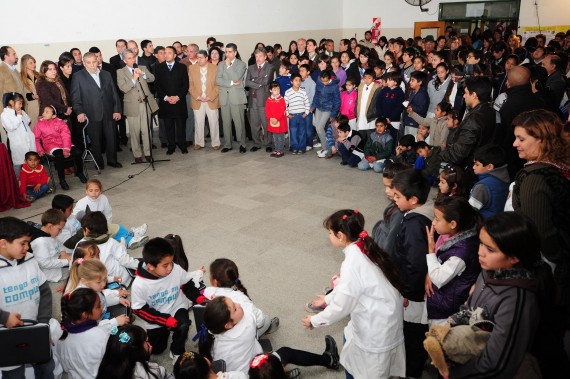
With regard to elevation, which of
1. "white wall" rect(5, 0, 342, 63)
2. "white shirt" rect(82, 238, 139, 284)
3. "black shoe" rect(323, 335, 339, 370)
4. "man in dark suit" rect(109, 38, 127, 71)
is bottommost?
"black shoe" rect(323, 335, 339, 370)

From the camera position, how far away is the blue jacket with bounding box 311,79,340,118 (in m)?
6.76

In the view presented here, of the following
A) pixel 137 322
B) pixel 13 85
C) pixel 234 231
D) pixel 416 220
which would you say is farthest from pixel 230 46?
pixel 416 220

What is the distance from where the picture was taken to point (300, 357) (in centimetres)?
248

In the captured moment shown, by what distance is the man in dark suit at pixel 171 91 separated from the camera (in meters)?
6.88

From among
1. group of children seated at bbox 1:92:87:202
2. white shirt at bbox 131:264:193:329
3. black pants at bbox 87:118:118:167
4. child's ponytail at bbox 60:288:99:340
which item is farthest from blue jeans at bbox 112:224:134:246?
black pants at bbox 87:118:118:167

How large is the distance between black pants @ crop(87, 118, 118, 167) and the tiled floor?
0.68 ft

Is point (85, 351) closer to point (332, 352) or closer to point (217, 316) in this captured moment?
point (217, 316)

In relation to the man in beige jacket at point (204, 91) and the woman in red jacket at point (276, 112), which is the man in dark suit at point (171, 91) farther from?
the woman in red jacket at point (276, 112)

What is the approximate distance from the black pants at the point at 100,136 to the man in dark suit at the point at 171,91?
0.85 meters

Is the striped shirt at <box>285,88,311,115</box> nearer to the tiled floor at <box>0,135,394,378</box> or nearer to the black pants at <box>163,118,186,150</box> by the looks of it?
the tiled floor at <box>0,135,394,378</box>

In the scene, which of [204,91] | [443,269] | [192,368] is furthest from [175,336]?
[204,91]

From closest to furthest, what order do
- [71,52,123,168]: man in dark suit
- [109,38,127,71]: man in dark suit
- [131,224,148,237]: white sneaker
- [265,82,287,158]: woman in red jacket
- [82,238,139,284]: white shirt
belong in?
1. [82,238,139,284]: white shirt
2. [131,224,148,237]: white sneaker
3. [71,52,123,168]: man in dark suit
4. [265,82,287,158]: woman in red jacket
5. [109,38,127,71]: man in dark suit

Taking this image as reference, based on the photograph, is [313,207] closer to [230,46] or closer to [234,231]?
[234,231]

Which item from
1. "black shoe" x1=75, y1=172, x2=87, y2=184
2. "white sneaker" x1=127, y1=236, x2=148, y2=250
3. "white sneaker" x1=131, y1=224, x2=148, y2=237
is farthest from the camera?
"black shoe" x1=75, y1=172, x2=87, y2=184
